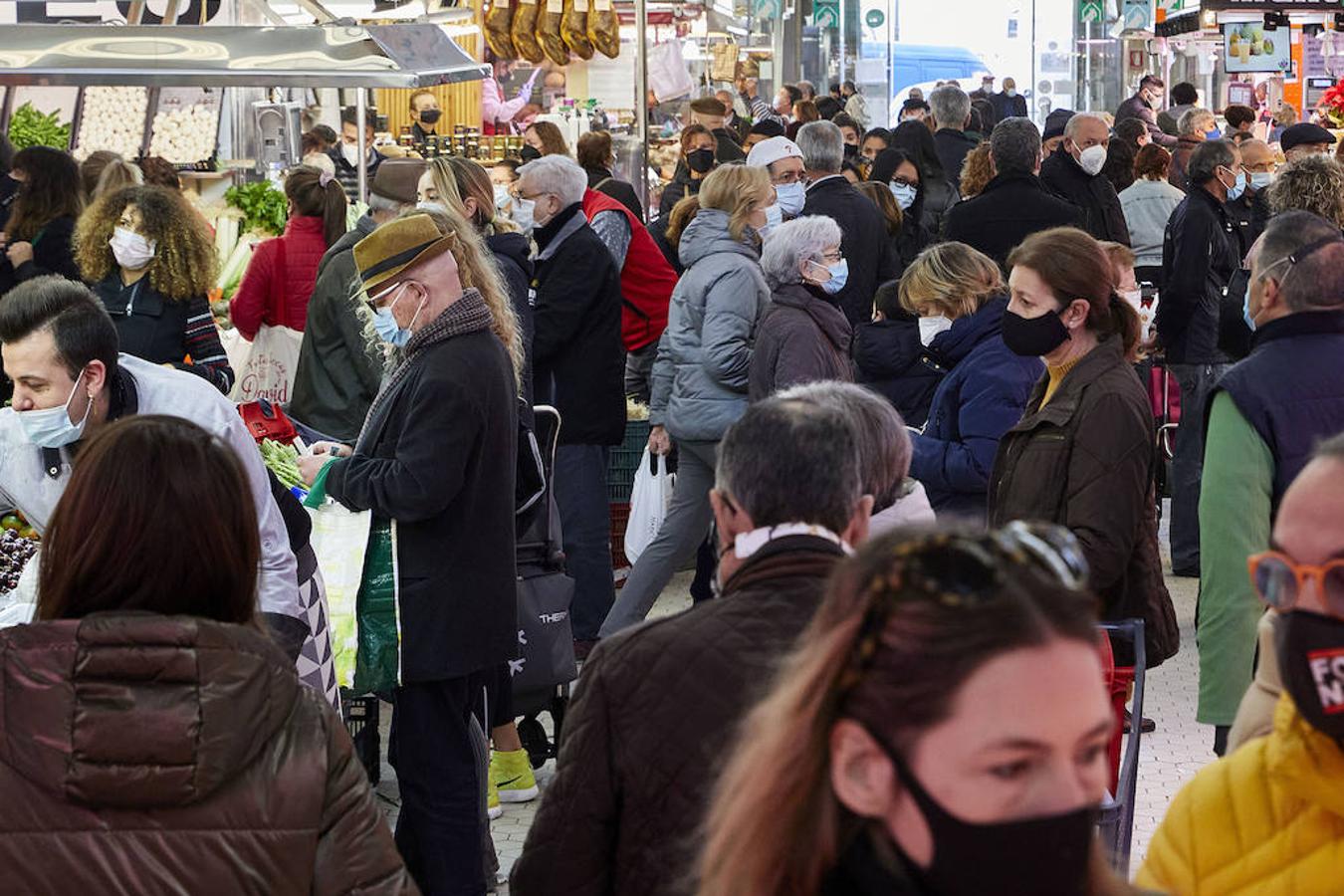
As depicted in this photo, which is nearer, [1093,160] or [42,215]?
[42,215]

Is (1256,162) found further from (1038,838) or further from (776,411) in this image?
(1038,838)

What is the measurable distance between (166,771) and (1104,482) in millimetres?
2311

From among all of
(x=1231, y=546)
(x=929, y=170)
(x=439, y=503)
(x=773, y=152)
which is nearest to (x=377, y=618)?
(x=439, y=503)

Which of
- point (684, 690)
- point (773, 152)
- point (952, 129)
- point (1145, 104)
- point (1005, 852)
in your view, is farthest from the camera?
point (1145, 104)

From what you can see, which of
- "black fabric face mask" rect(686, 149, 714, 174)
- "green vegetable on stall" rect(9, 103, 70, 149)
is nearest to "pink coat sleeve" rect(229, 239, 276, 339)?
"green vegetable on stall" rect(9, 103, 70, 149)

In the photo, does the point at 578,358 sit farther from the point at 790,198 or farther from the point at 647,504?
the point at 790,198

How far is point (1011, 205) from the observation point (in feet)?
26.6

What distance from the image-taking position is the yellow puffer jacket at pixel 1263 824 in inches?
70.4

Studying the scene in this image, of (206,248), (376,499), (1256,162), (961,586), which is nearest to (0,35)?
(206,248)

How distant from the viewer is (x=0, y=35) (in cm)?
609

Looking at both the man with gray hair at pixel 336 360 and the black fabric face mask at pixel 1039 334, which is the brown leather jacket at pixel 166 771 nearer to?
the black fabric face mask at pixel 1039 334

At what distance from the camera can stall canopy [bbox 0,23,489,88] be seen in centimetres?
576

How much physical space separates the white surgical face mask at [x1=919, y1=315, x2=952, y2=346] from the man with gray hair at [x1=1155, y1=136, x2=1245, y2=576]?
263cm

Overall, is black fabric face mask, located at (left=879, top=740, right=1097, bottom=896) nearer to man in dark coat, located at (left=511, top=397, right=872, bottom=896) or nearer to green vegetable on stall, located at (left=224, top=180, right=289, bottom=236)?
man in dark coat, located at (left=511, top=397, right=872, bottom=896)
